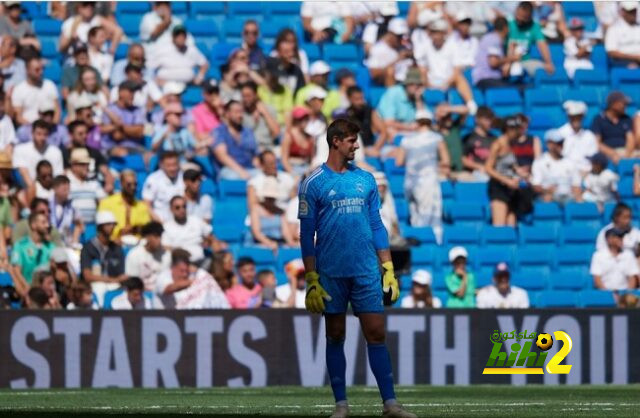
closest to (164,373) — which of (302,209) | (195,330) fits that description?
(195,330)

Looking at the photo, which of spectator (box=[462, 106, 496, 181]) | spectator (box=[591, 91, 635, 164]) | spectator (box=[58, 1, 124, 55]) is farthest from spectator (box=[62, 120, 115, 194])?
spectator (box=[591, 91, 635, 164])

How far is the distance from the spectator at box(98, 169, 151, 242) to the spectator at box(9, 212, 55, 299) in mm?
718

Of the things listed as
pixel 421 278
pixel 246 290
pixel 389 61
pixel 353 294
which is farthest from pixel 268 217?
pixel 353 294

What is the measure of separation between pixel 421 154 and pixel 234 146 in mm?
2303

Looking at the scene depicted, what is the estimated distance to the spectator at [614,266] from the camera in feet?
53.3

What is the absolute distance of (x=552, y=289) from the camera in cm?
1670

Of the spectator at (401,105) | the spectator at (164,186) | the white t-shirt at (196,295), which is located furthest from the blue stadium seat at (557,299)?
the spectator at (164,186)

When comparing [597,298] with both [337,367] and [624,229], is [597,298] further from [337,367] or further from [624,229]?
[337,367]

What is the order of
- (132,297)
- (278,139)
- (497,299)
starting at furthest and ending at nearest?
(278,139) < (497,299) < (132,297)

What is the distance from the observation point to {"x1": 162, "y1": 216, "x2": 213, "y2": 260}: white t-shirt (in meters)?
15.6

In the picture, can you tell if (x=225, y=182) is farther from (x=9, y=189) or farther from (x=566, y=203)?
(x=566, y=203)

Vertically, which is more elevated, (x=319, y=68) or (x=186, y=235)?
(x=319, y=68)

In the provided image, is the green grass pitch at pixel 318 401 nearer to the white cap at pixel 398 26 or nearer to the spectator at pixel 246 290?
the spectator at pixel 246 290

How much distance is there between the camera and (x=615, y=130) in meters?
18.0
